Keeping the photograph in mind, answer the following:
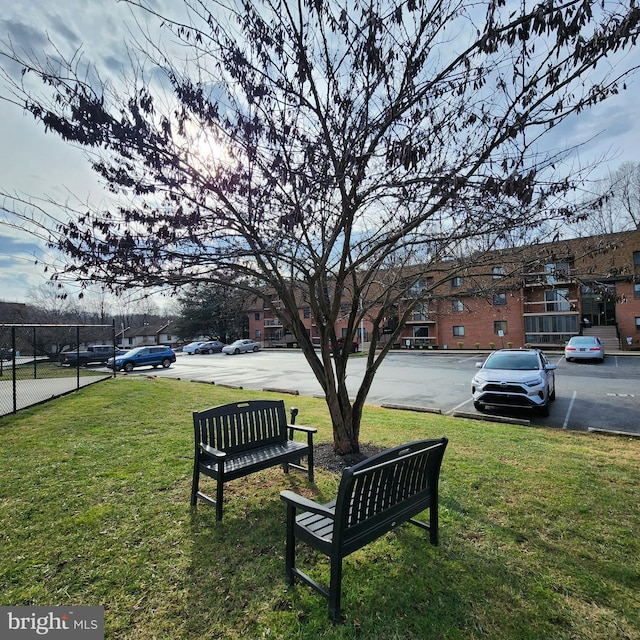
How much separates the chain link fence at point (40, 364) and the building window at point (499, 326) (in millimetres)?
29136

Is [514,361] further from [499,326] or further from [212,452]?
[499,326]

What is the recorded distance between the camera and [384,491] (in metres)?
2.42

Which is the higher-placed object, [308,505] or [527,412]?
[308,505]

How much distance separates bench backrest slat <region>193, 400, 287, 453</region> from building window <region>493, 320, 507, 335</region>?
103 ft

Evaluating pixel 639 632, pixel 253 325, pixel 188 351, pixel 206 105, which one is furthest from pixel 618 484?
pixel 253 325

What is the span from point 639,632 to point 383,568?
1.42 meters

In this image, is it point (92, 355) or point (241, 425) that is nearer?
point (241, 425)

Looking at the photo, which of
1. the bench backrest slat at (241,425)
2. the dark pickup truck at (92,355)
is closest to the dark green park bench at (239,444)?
the bench backrest slat at (241,425)

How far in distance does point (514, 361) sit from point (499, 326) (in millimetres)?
24287

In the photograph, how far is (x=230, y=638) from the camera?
193 centimetres

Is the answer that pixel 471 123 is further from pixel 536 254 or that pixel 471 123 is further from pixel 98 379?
pixel 98 379

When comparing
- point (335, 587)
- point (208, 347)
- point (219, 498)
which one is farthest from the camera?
point (208, 347)

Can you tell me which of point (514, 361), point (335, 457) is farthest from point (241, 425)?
point (514, 361)

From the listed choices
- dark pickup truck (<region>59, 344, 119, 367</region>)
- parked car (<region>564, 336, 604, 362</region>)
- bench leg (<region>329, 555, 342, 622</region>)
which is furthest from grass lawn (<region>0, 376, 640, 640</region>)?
dark pickup truck (<region>59, 344, 119, 367</region>)
